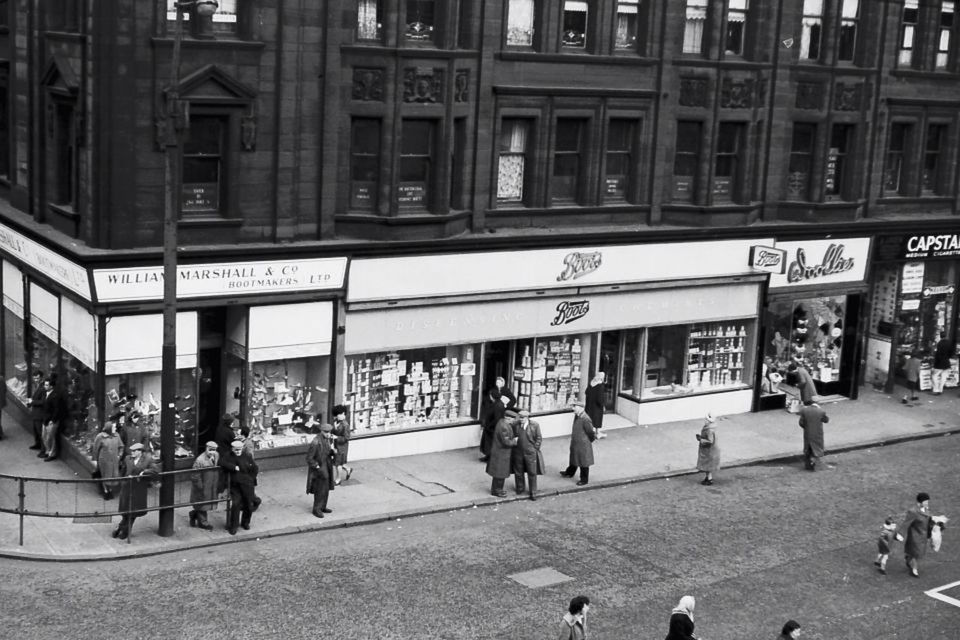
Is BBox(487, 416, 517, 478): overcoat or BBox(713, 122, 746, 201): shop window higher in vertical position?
BBox(713, 122, 746, 201): shop window

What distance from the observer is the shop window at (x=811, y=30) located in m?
34.5

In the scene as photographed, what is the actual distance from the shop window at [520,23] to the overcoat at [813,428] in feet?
32.8

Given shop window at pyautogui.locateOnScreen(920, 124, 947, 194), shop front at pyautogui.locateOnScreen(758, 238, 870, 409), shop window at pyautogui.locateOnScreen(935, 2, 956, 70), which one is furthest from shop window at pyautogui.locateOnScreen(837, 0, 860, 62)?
shop front at pyautogui.locateOnScreen(758, 238, 870, 409)

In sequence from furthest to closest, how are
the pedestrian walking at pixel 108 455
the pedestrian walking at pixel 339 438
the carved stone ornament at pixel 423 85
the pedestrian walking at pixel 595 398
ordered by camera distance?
the pedestrian walking at pixel 595 398
the carved stone ornament at pixel 423 85
the pedestrian walking at pixel 339 438
the pedestrian walking at pixel 108 455

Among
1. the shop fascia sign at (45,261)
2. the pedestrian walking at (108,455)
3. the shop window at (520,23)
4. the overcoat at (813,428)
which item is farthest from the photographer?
the shop window at (520,23)

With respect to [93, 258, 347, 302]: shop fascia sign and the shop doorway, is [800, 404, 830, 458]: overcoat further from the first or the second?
[93, 258, 347, 302]: shop fascia sign

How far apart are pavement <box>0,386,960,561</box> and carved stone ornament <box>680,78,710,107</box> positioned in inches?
305

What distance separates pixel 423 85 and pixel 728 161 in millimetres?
9520

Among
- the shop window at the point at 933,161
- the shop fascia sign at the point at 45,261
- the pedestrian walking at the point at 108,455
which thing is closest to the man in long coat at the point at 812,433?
the shop window at the point at 933,161

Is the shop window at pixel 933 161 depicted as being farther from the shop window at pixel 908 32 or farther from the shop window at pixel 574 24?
the shop window at pixel 574 24

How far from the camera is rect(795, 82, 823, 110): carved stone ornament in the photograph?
114ft

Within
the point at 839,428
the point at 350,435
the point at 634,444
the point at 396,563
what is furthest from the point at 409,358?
the point at 839,428

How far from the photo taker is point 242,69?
2611cm

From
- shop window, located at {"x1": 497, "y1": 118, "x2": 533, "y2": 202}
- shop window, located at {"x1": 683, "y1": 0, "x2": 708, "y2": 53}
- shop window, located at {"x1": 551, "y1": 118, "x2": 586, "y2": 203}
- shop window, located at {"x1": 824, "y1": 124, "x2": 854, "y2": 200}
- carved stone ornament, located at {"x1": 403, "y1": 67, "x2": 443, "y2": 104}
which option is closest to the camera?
carved stone ornament, located at {"x1": 403, "y1": 67, "x2": 443, "y2": 104}
